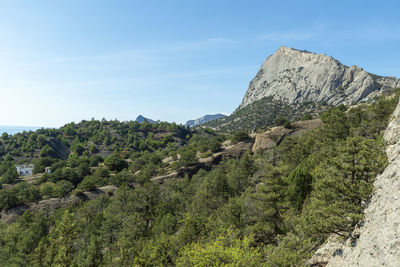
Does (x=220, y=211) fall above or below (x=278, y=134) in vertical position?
below

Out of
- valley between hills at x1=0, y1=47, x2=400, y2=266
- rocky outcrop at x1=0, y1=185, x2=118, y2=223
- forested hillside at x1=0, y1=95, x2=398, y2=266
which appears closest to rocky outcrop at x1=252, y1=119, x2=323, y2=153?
valley between hills at x1=0, y1=47, x2=400, y2=266

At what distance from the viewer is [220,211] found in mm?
47312

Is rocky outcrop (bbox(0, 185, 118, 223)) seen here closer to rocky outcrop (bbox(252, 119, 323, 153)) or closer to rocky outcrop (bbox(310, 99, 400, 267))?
rocky outcrop (bbox(252, 119, 323, 153))

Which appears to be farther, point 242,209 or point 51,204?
point 51,204

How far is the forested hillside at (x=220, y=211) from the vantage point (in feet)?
69.1

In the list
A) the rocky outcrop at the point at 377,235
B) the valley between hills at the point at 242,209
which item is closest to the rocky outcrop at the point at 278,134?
the valley between hills at the point at 242,209

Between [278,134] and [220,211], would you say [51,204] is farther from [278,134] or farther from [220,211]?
[278,134]

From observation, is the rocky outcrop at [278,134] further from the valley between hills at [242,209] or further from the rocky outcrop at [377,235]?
the rocky outcrop at [377,235]

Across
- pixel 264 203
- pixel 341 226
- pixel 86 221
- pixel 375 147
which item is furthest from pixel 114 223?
pixel 375 147

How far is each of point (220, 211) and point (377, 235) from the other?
33.4 meters

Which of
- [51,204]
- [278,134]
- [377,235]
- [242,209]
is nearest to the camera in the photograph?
[377,235]

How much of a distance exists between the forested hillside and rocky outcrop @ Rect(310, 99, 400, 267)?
0.96 metres

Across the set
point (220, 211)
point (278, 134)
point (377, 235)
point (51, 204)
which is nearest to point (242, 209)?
point (220, 211)

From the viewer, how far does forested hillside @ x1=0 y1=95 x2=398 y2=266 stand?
2105 cm
